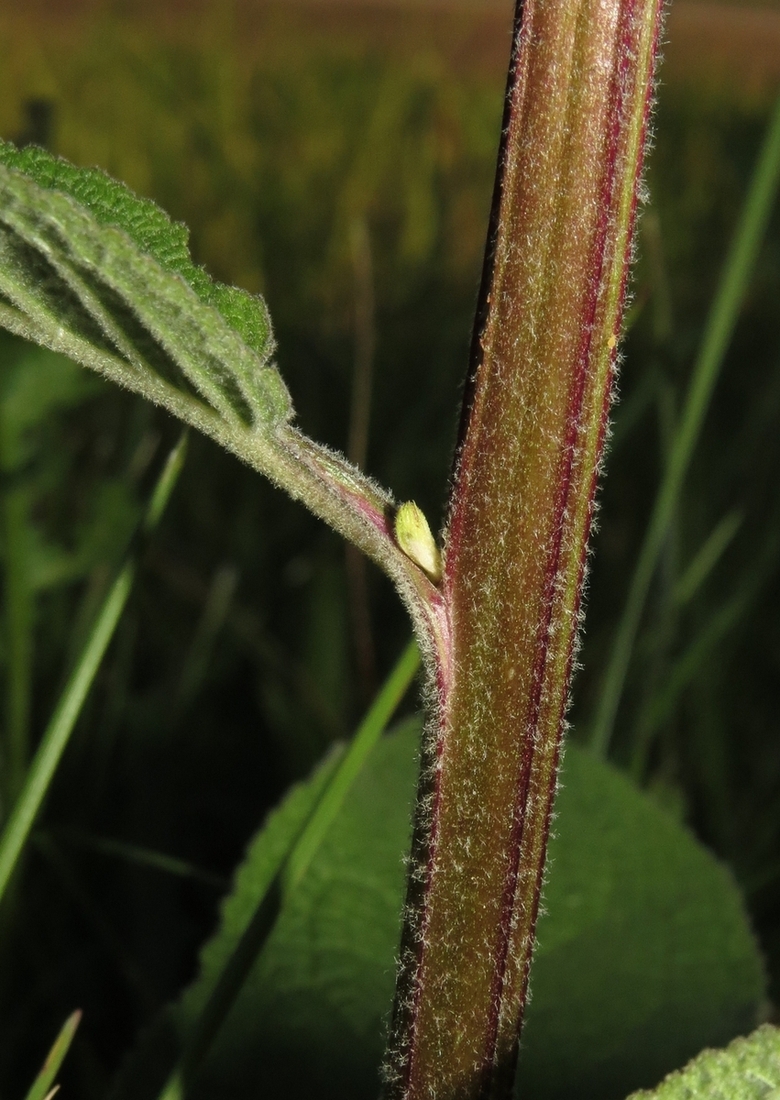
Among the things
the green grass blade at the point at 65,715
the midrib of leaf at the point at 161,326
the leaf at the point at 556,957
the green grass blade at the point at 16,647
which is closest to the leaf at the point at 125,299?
the midrib of leaf at the point at 161,326

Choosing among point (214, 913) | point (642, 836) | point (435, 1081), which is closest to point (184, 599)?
point (214, 913)

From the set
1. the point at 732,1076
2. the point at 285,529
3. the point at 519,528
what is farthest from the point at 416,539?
the point at 285,529

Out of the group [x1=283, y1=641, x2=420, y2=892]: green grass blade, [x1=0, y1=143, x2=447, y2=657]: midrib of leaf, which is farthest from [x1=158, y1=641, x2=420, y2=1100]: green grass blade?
[x1=0, y1=143, x2=447, y2=657]: midrib of leaf

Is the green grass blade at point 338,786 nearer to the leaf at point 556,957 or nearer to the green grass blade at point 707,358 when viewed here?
the leaf at point 556,957

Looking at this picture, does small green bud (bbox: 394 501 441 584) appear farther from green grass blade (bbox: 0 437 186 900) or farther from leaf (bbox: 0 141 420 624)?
green grass blade (bbox: 0 437 186 900)

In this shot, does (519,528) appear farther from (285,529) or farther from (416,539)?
(285,529)
